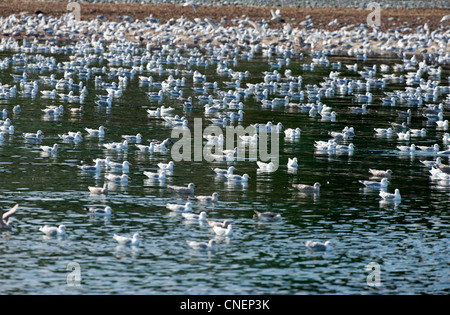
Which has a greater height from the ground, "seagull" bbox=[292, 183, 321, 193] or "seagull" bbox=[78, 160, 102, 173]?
"seagull" bbox=[78, 160, 102, 173]

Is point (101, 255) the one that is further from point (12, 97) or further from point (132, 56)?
point (132, 56)

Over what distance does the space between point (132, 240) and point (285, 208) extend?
279 inches

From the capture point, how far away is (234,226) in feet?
95.0

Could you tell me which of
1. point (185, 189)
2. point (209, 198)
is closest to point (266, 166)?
point (185, 189)

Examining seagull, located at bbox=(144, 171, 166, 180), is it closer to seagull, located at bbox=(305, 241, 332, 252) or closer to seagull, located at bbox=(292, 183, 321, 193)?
seagull, located at bbox=(292, 183, 321, 193)

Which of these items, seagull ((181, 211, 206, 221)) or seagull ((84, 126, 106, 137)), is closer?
seagull ((181, 211, 206, 221))

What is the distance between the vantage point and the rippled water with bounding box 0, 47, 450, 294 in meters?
24.2

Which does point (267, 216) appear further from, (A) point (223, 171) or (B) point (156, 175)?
(B) point (156, 175)

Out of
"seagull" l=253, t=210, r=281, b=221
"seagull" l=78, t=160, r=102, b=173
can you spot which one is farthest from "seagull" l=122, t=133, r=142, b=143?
"seagull" l=253, t=210, r=281, b=221

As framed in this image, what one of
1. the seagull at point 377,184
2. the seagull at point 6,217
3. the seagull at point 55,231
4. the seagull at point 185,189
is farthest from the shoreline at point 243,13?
the seagull at point 55,231

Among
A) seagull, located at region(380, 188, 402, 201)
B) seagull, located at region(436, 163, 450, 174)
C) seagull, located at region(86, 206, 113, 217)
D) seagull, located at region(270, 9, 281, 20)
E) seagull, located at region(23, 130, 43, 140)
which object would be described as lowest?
seagull, located at region(86, 206, 113, 217)

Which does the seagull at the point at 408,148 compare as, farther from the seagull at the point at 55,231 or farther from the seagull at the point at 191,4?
the seagull at the point at 191,4

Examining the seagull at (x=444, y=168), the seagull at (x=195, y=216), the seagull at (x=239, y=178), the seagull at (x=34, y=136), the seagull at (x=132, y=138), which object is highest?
the seagull at (x=34, y=136)

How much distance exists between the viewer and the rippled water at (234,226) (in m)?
24.2
